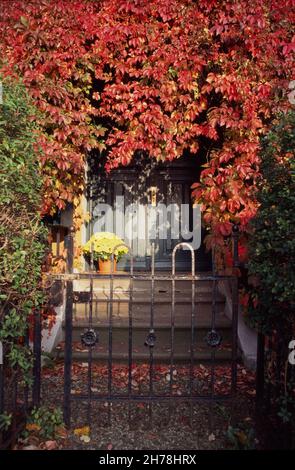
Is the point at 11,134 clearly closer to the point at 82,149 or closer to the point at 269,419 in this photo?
the point at 82,149

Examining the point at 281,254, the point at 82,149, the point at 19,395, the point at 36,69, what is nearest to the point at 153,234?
the point at 82,149

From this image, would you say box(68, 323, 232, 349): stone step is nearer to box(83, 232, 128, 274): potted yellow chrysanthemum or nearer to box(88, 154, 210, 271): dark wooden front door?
box(83, 232, 128, 274): potted yellow chrysanthemum

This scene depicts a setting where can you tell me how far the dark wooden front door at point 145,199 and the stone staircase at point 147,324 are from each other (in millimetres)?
1200

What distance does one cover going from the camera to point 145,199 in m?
7.08

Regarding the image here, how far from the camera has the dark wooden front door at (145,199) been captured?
23.1 feet

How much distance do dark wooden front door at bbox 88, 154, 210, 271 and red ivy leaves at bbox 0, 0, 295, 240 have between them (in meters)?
2.19

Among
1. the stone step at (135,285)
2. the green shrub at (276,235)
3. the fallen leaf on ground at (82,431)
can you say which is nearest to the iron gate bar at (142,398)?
the fallen leaf on ground at (82,431)

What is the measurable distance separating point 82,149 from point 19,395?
2.92 m

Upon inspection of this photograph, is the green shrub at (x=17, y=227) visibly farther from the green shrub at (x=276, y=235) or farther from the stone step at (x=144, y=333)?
the stone step at (x=144, y=333)

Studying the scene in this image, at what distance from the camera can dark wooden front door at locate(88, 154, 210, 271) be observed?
7035 mm

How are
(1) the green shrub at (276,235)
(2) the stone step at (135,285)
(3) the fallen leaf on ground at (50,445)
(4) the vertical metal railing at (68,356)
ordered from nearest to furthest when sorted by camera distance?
(1) the green shrub at (276,235), (3) the fallen leaf on ground at (50,445), (4) the vertical metal railing at (68,356), (2) the stone step at (135,285)
